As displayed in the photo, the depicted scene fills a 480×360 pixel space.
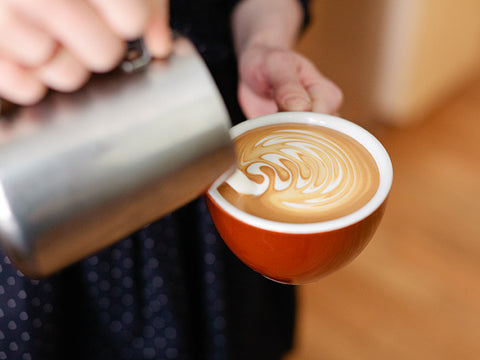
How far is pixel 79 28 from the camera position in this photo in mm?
307

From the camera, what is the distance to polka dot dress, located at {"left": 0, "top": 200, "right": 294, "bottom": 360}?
667 millimetres

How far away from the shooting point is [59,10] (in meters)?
0.30

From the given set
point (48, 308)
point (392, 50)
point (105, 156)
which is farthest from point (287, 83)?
point (392, 50)

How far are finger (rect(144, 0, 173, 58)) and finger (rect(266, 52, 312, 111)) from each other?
235 mm

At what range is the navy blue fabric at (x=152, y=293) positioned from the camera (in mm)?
673

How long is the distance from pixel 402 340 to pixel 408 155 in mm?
737

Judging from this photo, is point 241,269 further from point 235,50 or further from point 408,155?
point 408,155

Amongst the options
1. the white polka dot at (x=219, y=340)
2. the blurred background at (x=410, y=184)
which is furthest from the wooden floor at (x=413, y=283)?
the white polka dot at (x=219, y=340)

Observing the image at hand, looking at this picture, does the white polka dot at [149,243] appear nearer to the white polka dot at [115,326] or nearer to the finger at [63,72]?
the white polka dot at [115,326]

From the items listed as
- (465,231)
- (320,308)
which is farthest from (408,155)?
(320,308)

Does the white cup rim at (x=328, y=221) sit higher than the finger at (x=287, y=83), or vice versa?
the finger at (x=287, y=83)

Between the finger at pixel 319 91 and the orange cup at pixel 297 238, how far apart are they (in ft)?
0.43

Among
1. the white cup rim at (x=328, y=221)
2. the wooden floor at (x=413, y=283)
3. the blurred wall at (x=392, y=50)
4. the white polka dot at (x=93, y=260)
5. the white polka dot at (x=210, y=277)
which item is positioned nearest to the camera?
the white cup rim at (x=328, y=221)

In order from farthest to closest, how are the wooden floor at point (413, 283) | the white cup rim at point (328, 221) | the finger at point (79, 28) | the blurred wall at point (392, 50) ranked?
the blurred wall at point (392, 50) < the wooden floor at point (413, 283) < the white cup rim at point (328, 221) < the finger at point (79, 28)
